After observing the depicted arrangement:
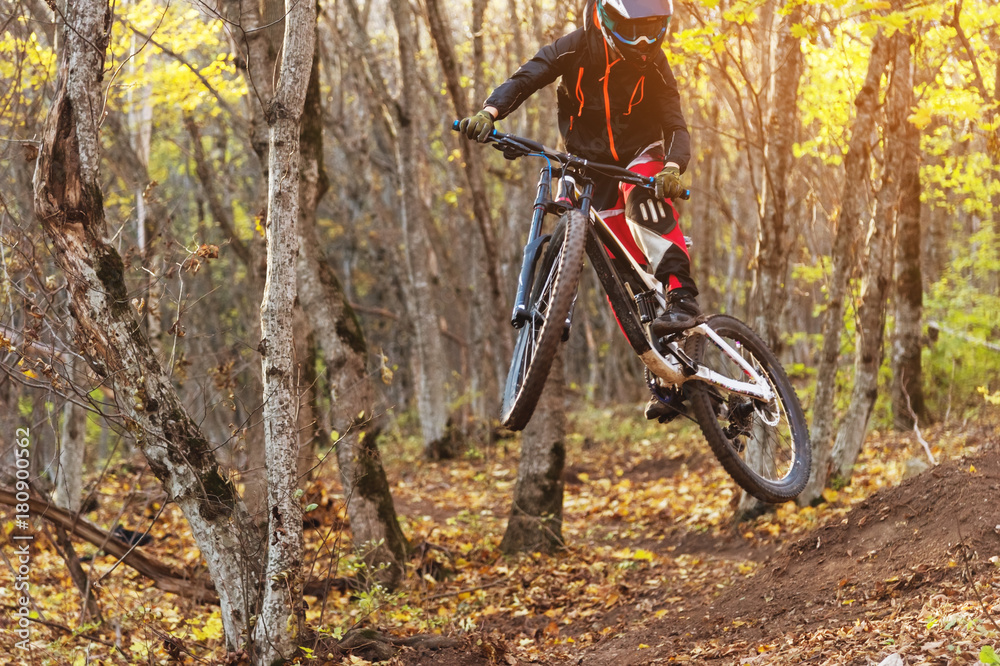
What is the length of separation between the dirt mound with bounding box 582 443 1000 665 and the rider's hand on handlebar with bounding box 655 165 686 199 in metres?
2.62

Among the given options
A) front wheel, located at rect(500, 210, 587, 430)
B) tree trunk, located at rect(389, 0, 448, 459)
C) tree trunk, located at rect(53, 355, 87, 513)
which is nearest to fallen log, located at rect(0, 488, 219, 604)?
front wheel, located at rect(500, 210, 587, 430)

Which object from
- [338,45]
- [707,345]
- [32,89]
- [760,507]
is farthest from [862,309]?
[338,45]

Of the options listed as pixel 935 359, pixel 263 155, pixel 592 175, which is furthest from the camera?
pixel 935 359

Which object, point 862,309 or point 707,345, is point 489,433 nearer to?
point 862,309

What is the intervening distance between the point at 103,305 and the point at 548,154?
8.17ft

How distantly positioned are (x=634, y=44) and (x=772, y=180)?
3.87 meters

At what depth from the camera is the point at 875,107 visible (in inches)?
287

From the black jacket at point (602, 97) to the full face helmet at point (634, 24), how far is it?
0.14m

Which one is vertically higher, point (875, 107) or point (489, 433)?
point (875, 107)

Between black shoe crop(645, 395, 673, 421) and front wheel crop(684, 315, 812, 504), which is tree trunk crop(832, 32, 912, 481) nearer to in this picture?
front wheel crop(684, 315, 812, 504)

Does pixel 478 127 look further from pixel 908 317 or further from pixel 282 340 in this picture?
pixel 908 317

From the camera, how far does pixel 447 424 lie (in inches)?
560

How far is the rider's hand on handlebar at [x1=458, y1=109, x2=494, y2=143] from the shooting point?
4.00 meters

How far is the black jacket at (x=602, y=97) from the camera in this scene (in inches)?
175
